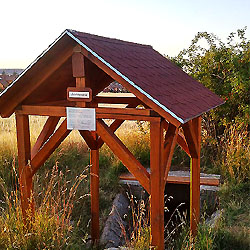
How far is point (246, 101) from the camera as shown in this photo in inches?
311

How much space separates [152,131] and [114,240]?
261 cm

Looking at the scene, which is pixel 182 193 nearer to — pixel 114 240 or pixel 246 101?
pixel 114 240

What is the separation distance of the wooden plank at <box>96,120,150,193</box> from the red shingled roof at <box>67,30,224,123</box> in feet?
2.12

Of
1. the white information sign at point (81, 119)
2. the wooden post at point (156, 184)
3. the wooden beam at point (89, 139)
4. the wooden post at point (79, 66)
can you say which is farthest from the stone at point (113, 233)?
the wooden post at point (79, 66)

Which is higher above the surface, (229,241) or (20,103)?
(20,103)

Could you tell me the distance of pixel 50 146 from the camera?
13.1ft

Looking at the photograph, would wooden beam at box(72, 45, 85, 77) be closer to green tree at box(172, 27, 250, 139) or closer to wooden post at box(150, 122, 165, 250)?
wooden post at box(150, 122, 165, 250)

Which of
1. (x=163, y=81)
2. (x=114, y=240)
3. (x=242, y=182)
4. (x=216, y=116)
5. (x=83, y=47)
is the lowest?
(x=114, y=240)

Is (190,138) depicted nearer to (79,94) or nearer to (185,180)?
(79,94)

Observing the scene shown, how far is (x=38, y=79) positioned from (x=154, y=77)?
4.13 feet

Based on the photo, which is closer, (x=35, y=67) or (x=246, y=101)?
(x=35, y=67)

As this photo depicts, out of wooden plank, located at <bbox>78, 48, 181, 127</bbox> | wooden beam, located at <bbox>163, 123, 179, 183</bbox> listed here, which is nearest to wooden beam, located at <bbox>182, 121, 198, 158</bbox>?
wooden beam, located at <bbox>163, 123, 179, 183</bbox>

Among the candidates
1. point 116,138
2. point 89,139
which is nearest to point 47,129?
point 89,139

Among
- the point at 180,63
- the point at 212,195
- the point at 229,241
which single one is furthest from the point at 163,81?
the point at 180,63
